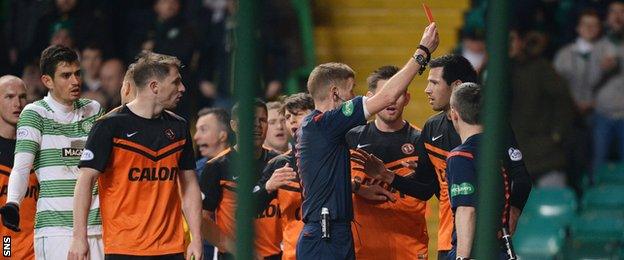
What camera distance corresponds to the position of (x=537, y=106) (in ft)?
48.5

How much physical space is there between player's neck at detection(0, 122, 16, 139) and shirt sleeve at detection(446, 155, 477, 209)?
3064 millimetres

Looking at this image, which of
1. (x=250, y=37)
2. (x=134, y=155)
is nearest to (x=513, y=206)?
(x=134, y=155)

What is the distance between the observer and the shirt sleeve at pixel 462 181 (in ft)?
28.2

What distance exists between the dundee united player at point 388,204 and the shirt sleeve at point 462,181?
1.62 meters

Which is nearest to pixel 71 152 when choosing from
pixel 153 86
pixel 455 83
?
pixel 153 86

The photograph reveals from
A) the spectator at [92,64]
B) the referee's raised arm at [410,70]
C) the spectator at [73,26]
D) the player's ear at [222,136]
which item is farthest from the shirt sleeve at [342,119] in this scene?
the spectator at [73,26]

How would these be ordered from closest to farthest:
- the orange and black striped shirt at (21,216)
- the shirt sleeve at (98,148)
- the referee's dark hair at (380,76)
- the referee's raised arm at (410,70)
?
the referee's raised arm at (410,70) → the shirt sleeve at (98,148) → the referee's dark hair at (380,76) → the orange and black striped shirt at (21,216)

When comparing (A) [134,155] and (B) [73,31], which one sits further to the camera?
(B) [73,31]

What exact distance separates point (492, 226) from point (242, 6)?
1331mm

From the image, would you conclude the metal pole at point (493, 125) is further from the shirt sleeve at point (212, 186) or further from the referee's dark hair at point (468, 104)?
the shirt sleeve at point (212, 186)

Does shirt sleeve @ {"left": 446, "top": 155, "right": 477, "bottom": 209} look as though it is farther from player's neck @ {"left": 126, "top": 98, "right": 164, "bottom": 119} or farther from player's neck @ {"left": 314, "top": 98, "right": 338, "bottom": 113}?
player's neck @ {"left": 126, "top": 98, "right": 164, "bottom": 119}

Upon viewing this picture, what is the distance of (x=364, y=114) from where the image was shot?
895 centimetres

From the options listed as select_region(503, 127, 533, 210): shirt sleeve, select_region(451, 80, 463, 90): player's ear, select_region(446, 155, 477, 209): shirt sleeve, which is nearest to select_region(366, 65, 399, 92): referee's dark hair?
select_region(451, 80, 463, 90): player's ear

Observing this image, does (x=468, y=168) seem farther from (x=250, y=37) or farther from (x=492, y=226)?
(x=250, y=37)
